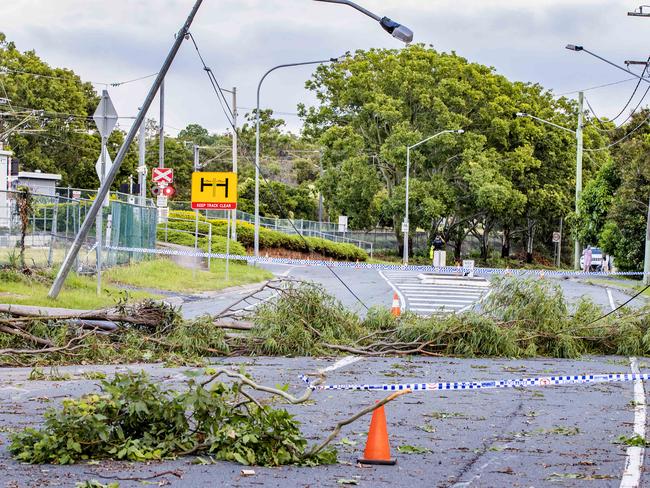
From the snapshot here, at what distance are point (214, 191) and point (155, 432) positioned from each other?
78.8 ft

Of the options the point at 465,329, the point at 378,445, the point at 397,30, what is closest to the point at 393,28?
the point at 397,30

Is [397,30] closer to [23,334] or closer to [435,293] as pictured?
[23,334]

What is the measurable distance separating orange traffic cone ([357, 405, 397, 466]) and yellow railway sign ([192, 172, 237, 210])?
23.8 metres

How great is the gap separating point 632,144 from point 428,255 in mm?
26000

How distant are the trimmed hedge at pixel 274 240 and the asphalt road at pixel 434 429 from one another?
3199 cm

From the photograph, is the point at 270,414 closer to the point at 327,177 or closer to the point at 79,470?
the point at 79,470

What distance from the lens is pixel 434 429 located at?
9273mm

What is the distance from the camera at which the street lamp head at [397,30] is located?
1622 centimetres

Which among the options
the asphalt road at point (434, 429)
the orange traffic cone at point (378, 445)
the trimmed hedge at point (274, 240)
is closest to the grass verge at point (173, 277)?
the trimmed hedge at point (274, 240)

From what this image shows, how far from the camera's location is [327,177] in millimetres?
67188

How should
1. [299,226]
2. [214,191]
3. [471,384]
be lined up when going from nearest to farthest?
[471,384] < [214,191] < [299,226]

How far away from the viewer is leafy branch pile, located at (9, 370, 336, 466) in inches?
293

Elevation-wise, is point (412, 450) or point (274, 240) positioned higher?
point (274, 240)

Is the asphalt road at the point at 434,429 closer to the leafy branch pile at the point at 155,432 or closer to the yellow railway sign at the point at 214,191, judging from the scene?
the leafy branch pile at the point at 155,432
